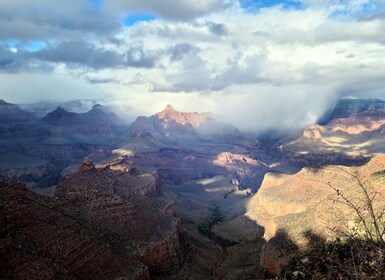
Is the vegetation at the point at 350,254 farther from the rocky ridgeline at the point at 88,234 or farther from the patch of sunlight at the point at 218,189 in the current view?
the patch of sunlight at the point at 218,189

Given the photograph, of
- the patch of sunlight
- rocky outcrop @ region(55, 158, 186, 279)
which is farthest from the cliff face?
the patch of sunlight

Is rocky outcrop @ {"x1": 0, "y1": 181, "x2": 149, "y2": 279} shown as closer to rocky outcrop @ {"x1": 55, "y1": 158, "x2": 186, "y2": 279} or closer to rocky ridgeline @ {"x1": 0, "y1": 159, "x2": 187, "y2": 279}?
rocky ridgeline @ {"x1": 0, "y1": 159, "x2": 187, "y2": 279}

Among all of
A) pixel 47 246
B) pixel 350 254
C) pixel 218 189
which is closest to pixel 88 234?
pixel 47 246

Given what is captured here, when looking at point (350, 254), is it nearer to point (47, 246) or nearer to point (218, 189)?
point (47, 246)

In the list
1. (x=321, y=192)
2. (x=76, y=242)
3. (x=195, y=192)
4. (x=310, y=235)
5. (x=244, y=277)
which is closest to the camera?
(x=76, y=242)

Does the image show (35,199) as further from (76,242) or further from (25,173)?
(25,173)

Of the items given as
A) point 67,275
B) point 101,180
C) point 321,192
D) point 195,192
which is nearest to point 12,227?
point 67,275

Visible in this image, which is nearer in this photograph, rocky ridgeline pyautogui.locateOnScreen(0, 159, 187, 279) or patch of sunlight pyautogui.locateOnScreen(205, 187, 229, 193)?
rocky ridgeline pyautogui.locateOnScreen(0, 159, 187, 279)
